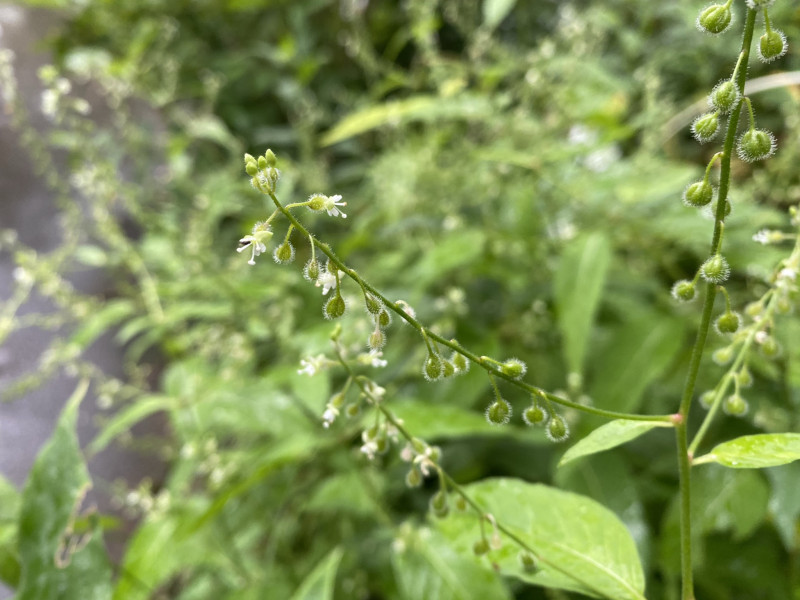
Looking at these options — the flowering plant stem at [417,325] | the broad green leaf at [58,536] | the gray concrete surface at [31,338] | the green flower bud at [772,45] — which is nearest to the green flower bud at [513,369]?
the flowering plant stem at [417,325]

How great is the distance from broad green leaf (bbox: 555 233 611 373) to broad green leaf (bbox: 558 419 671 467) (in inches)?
16.3

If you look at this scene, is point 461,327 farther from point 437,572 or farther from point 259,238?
point 259,238

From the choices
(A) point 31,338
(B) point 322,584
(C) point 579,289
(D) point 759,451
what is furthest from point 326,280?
(A) point 31,338

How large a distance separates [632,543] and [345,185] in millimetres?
2003

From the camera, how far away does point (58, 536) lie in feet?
2.34

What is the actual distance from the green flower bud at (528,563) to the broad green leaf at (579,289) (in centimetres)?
42

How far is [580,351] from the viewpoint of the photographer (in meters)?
0.85

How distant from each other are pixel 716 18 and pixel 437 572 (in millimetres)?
732

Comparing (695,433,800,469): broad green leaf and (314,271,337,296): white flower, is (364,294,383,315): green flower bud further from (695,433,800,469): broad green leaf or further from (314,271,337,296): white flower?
(695,433,800,469): broad green leaf

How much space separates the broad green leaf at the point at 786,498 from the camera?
754mm

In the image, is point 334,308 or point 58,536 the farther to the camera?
point 58,536

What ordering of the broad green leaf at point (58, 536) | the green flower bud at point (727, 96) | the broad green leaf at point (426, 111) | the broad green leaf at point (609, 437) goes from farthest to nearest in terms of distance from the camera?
the broad green leaf at point (426, 111)
the broad green leaf at point (58, 536)
the broad green leaf at point (609, 437)
the green flower bud at point (727, 96)

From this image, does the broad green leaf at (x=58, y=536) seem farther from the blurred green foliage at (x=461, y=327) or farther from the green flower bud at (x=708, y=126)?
the green flower bud at (x=708, y=126)

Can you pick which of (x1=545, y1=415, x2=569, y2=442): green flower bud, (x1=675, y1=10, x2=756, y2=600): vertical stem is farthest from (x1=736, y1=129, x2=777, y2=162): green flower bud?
(x1=545, y1=415, x2=569, y2=442): green flower bud
